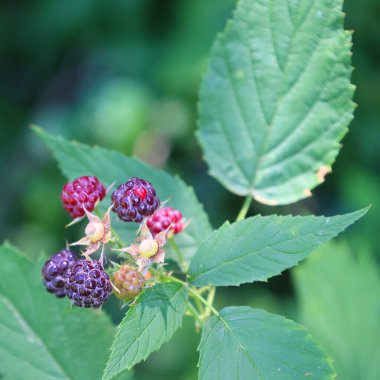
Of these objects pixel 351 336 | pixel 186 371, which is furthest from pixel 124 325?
pixel 186 371

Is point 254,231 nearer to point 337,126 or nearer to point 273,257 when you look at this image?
point 273,257

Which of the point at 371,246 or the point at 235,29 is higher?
the point at 235,29

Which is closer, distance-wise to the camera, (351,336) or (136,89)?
(351,336)

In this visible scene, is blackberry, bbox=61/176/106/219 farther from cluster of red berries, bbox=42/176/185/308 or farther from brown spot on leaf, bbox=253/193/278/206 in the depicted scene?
brown spot on leaf, bbox=253/193/278/206

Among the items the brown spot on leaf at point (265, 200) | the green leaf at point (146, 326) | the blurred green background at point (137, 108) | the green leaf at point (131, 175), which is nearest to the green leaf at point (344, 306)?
the blurred green background at point (137, 108)

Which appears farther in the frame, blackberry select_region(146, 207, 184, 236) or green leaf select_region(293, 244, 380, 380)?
green leaf select_region(293, 244, 380, 380)

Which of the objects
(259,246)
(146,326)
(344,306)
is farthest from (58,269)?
(344,306)

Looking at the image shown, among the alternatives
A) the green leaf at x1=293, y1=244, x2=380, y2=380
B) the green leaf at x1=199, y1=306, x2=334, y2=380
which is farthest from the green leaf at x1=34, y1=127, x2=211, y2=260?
the green leaf at x1=293, y1=244, x2=380, y2=380
